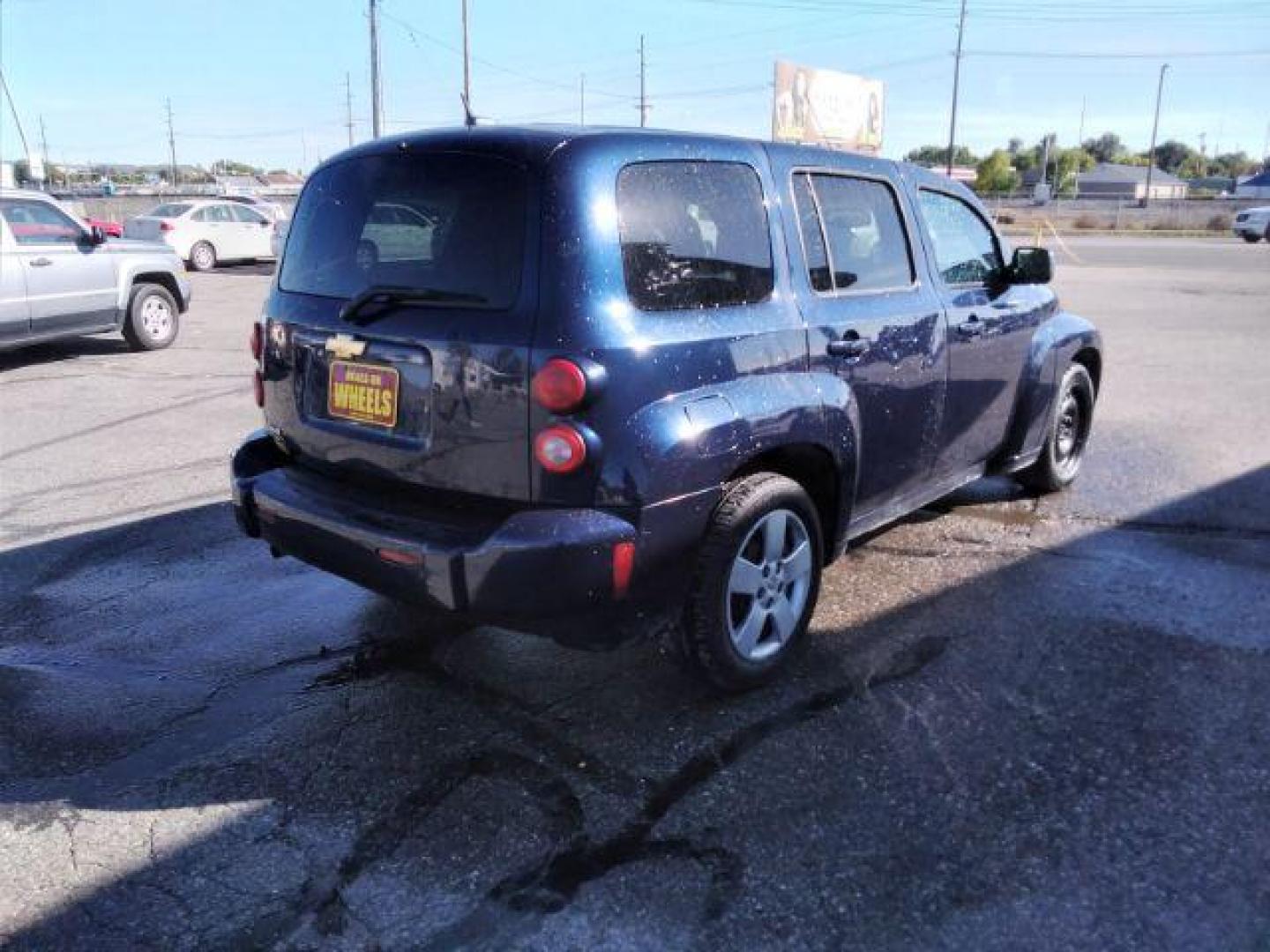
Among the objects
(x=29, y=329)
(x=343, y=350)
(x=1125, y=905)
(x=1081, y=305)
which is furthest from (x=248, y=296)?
(x=1125, y=905)

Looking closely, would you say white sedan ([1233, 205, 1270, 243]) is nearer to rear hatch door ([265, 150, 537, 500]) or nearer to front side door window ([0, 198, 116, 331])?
front side door window ([0, 198, 116, 331])

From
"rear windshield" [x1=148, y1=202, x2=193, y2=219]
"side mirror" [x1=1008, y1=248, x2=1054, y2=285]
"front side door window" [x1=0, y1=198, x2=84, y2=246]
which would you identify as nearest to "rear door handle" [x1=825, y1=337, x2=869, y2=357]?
"side mirror" [x1=1008, y1=248, x2=1054, y2=285]

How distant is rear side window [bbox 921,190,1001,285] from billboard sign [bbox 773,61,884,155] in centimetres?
2746

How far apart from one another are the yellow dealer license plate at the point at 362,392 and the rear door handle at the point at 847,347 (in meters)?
1.49

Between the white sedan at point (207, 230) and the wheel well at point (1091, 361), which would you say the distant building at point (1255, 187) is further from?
the wheel well at point (1091, 361)

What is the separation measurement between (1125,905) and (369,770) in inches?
81.9

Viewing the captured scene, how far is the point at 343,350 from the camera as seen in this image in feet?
10.9

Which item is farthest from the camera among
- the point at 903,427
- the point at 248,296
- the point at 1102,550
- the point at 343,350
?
the point at 248,296

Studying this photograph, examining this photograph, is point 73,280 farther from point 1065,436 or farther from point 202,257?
point 202,257

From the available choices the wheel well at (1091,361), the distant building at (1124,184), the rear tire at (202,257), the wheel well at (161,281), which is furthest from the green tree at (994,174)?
the wheel well at (1091,361)

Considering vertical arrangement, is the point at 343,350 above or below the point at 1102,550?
above

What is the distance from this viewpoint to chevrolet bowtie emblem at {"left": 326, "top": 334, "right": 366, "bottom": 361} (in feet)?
10.7

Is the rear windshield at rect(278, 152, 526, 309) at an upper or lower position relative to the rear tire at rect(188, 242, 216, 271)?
upper

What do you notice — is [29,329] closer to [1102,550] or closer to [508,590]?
[508,590]
